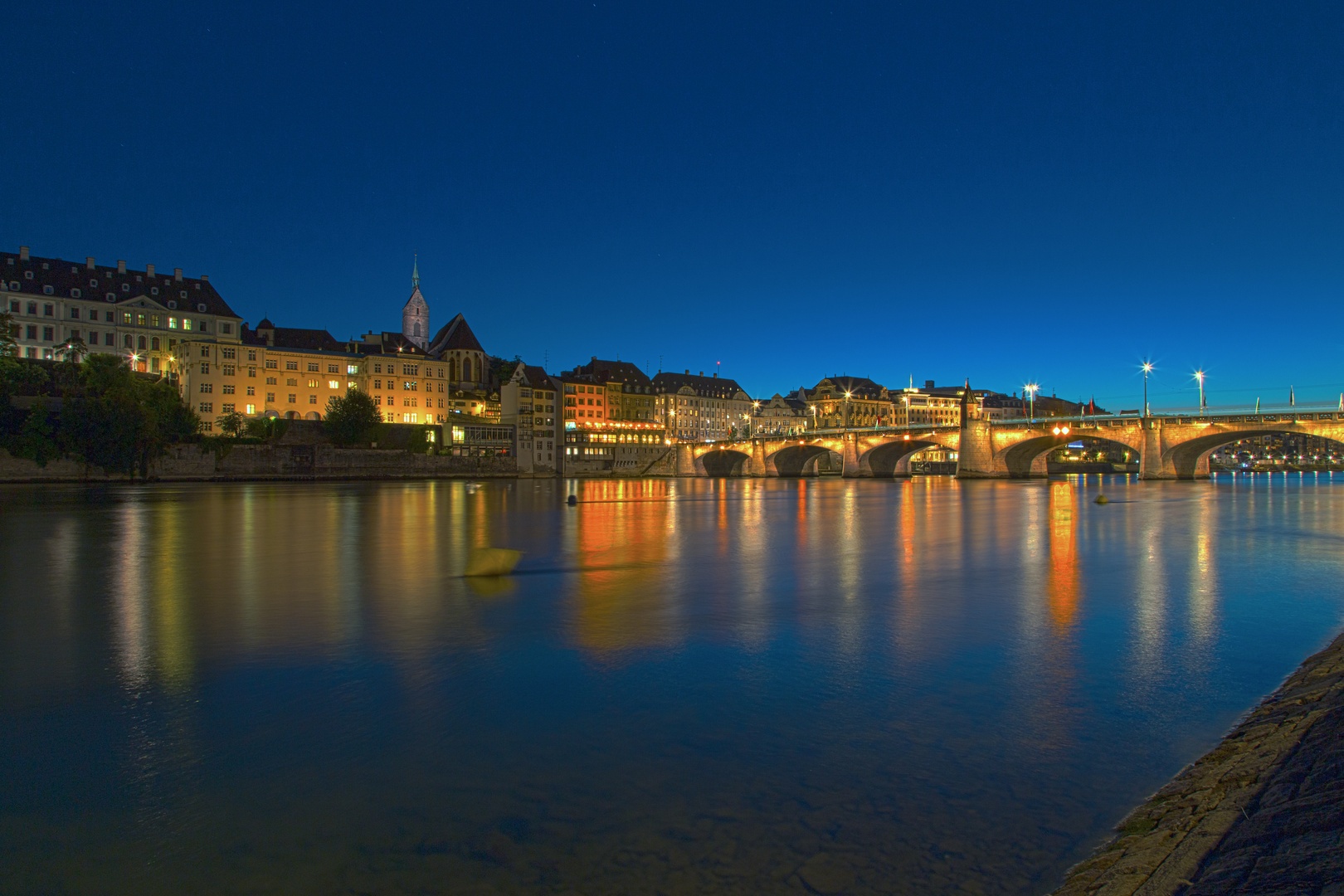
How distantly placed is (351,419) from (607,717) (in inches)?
3070

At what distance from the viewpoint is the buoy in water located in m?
17.2

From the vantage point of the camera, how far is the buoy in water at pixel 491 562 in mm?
17172

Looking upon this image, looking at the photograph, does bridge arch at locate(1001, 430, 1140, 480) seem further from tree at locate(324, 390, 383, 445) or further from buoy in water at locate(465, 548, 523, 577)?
buoy in water at locate(465, 548, 523, 577)

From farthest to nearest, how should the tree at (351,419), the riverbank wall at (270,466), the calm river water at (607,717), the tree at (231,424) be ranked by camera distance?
the tree at (351,419) < the tree at (231,424) < the riverbank wall at (270,466) < the calm river water at (607,717)

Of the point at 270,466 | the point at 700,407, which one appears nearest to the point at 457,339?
the point at 270,466

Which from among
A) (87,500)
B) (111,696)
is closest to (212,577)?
(111,696)

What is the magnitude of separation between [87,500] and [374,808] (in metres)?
48.8

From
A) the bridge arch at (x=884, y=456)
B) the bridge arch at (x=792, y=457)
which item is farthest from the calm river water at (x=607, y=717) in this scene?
the bridge arch at (x=792, y=457)

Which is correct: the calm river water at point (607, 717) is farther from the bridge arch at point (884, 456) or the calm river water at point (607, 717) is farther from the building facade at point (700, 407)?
the building facade at point (700, 407)

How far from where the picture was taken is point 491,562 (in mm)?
17328

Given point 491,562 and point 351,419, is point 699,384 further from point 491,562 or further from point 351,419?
point 491,562

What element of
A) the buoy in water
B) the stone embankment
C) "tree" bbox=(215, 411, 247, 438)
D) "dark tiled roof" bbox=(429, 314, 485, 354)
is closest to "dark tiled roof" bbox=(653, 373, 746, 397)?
"dark tiled roof" bbox=(429, 314, 485, 354)

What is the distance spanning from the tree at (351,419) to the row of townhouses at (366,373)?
2.50 meters

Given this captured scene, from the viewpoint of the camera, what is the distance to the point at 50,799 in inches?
214
